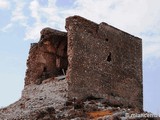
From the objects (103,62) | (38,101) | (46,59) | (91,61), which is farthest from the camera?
(46,59)

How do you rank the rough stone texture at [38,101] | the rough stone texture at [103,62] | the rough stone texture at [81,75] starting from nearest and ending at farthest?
1. the rough stone texture at [81,75]
2. the rough stone texture at [38,101]
3. the rough stone texture at [103,62]

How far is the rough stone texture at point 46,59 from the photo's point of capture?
32.2 m

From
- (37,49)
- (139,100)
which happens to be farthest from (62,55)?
(139,100)

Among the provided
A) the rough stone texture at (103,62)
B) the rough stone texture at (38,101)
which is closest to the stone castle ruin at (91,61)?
the rough stone texture at (103,62)

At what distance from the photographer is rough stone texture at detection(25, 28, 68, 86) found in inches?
1268

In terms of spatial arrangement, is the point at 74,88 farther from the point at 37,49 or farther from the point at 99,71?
the point at 37,49

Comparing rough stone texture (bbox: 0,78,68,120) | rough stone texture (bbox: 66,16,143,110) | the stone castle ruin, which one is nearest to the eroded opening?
the stone castle ruin

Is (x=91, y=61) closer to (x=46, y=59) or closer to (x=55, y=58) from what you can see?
(x=55, y=58)

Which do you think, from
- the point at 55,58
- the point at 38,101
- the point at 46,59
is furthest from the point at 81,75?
the point at 46,59

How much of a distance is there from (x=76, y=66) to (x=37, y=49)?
186 inches

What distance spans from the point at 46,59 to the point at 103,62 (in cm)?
409

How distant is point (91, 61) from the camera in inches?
1180

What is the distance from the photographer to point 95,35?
3075 centimetres

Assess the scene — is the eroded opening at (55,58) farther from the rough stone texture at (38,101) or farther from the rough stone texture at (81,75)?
the rough stone texture at (38,101)
